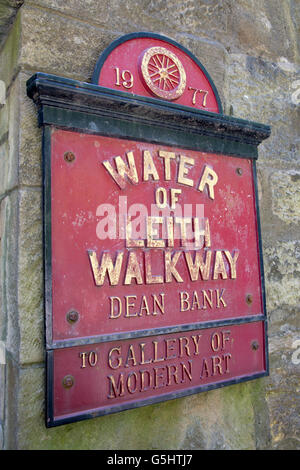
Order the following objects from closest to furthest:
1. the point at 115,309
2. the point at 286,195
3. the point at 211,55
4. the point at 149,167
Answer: the point at 115,309
the point at 149,167
the point at 211,55
the point at 286,195

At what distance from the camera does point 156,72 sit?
137 centimetres

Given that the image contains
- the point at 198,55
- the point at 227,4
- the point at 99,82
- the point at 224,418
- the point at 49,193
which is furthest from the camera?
the point at 227,4

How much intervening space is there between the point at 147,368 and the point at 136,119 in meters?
0.81

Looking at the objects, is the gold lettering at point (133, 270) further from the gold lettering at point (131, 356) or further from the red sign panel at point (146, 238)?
the gold lettering at point (131, 356)

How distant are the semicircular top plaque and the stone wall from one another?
65 mm

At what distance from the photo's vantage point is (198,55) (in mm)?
1537

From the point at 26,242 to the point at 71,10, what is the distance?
0.79m

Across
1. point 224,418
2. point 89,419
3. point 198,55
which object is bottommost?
point 224,418

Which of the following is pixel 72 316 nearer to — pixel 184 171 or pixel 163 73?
pixel 184 171

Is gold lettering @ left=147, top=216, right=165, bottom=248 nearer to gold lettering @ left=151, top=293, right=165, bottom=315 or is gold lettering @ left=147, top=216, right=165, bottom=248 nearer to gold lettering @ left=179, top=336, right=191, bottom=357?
gold lettering @ left=151, top=293, right=165, bottom=315

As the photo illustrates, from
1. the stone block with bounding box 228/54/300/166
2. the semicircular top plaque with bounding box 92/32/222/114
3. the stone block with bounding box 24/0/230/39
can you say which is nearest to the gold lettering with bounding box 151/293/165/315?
the semicircular top plaque with bounding box 92/32/222/114

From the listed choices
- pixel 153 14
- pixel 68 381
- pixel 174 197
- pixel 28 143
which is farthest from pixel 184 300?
pixel 153 14
